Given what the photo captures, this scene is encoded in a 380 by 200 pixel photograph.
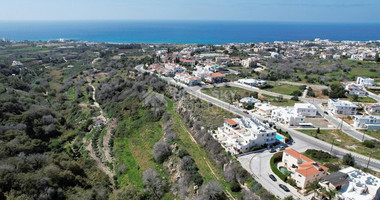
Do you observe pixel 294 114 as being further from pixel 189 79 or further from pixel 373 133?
pixel 189 79

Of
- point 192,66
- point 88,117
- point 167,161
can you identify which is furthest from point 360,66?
point 88,117

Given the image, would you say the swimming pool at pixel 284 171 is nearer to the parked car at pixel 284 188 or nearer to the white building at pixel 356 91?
the parked car at pixel 284 188

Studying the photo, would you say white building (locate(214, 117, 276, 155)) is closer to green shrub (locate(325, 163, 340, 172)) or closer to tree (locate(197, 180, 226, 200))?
green shrub (locate(325, 163, 340, 172))

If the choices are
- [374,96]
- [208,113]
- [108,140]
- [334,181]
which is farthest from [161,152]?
[374,96]

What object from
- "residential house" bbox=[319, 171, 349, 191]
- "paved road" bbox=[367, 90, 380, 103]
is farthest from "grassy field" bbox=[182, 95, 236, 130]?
"paved road" bbox=[367, 90, 380, 103]

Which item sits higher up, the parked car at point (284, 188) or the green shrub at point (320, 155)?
the green shrub at point (320, 155)

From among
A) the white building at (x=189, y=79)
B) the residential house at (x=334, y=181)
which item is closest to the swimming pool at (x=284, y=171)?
the residential house at (x=334, y=181)

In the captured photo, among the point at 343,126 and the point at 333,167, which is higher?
the point at 333,167
